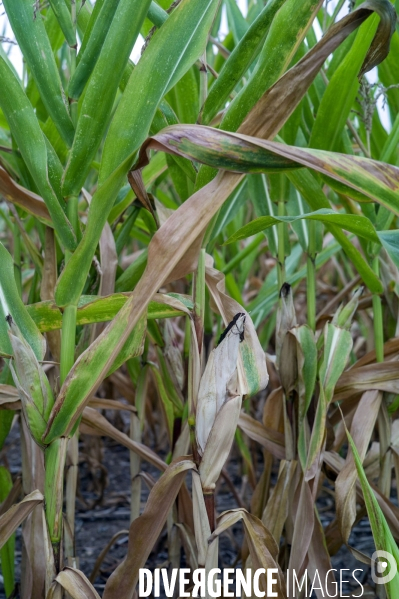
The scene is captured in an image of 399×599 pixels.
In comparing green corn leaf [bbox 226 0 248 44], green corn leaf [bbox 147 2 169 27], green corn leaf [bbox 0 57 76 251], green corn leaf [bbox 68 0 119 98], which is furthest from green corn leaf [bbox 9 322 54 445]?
green corn leaf [bbox 226 0 248 44]

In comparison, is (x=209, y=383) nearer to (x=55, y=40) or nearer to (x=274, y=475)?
(x=55, y=40)

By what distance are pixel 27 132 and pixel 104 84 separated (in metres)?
0.08

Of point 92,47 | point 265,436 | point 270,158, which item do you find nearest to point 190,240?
point 270,158

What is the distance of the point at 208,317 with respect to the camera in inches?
36.4

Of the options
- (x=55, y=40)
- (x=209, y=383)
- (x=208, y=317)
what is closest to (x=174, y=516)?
(x=208, y=317)

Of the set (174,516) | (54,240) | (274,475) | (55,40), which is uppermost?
(55,40)

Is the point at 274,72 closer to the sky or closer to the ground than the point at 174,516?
closer to the sky

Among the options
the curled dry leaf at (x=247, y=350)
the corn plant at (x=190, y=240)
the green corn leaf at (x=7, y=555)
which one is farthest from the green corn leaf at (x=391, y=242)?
the green corn leaf at (x=7, y=555)

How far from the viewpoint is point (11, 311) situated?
53 centimetres

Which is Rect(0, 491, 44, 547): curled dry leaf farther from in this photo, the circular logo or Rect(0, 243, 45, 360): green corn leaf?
the circular logo

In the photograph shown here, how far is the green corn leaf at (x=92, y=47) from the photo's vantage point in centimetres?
50

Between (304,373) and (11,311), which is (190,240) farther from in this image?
(304,373)

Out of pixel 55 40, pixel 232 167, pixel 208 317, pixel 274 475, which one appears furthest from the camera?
pixel 274 475

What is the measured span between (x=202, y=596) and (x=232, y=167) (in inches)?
14.7
